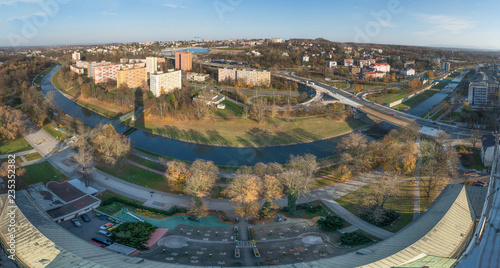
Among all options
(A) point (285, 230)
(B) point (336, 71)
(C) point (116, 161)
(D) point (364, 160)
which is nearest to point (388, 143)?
(D) point (364, 160)

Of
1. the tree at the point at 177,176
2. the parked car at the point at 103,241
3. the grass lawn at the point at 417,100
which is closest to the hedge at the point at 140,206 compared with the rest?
the tree at the point at 177,176

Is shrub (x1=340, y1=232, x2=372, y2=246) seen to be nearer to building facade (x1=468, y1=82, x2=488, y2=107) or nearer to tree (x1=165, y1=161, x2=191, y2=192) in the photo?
tree (x1=165, y1=161, x2=191, y2=192)

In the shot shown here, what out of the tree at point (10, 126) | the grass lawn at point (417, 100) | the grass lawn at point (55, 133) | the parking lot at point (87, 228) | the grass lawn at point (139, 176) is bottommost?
the parking lot at point (87, 228)

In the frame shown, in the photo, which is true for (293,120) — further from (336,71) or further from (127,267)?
(336,71)

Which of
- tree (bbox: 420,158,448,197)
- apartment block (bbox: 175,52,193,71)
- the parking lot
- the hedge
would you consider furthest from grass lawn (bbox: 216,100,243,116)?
apartment block (bbox: 175,52,193,71)

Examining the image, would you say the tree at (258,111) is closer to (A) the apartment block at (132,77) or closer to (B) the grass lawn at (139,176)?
(B) the grass lawn at (139,176)

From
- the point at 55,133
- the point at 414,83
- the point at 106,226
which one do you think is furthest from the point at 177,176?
the point at 414,83

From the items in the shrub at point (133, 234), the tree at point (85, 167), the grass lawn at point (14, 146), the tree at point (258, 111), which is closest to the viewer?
the shrub at point (133, 234)
